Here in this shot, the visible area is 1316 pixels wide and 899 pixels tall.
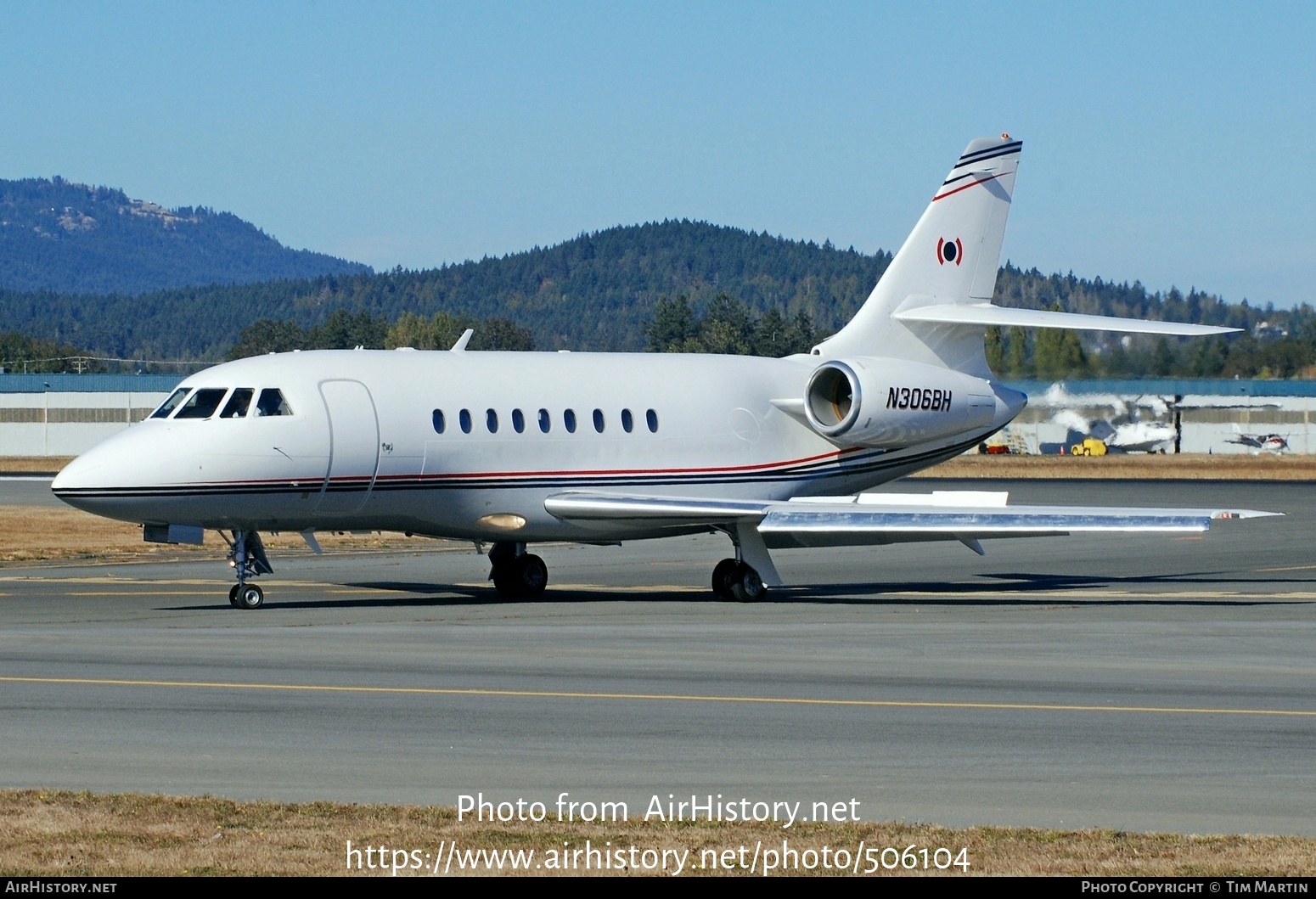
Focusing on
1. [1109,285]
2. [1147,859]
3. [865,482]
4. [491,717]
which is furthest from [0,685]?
[1109,285]

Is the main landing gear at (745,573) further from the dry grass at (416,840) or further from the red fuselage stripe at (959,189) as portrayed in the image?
the dry grass at (416,840)

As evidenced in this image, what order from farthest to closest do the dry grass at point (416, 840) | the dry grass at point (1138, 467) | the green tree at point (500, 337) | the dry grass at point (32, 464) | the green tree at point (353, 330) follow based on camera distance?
the green tree at point (500, 337) → the green tree at point (353, 330) → the dry grass at point (32, 464) → the dry grass at point (1138, 467) → the dry grass at point (416, 840)

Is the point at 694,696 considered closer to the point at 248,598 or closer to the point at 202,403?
the point at 248,598

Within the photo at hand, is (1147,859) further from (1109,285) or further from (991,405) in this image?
(1109,285)

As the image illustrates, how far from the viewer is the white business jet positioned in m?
23.7

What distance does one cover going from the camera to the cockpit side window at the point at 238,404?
2383 cm

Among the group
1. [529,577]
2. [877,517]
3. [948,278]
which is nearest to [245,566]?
[529,577]

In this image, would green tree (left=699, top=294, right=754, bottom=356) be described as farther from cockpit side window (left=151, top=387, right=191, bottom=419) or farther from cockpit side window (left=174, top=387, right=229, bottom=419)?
cockpit side window (left=174, top=387, right=229, bottom=419)

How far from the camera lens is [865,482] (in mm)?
30203

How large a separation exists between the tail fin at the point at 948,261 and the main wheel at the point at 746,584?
18.2 feet

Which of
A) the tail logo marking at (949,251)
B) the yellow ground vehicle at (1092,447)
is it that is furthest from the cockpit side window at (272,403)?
the yellow ground vehicle at (1092,447)

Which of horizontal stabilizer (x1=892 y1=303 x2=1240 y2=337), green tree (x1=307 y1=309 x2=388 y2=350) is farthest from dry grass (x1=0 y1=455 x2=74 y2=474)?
green tree (x1=307 y1=309 x2=388 y2=350)

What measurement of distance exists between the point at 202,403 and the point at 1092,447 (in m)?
76.2

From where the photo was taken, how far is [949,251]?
30.9 m
